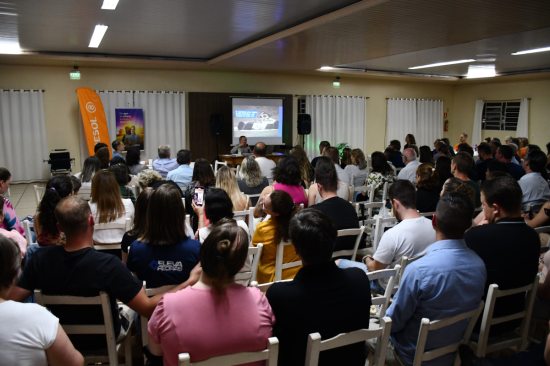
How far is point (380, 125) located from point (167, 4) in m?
9.91

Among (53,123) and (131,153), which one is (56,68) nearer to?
(53,123)

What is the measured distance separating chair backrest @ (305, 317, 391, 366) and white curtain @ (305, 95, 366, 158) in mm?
10373

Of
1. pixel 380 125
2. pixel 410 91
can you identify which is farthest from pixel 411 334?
pixel 410 91

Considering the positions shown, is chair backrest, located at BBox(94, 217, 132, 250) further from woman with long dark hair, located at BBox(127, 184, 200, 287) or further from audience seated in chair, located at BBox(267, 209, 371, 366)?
audience seated in chair, located at BBox(267, 209, 371, 366)

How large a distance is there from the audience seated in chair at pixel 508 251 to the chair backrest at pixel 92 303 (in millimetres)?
1959

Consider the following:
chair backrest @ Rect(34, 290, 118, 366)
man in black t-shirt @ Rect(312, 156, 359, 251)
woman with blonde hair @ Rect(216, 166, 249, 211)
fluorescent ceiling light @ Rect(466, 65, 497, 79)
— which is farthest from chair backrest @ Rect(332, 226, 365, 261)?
fluorescent ceiling light @ Rect(466, 65, 497, 79)

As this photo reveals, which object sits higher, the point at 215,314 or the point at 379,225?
the point at 215,314

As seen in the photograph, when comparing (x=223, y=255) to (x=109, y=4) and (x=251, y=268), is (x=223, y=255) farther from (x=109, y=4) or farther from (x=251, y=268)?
(x=109, y=4)

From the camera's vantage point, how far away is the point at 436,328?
76.0 inches

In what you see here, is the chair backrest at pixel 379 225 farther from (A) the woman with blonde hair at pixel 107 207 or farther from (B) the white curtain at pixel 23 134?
(B) the white curtain at pixel 23 134

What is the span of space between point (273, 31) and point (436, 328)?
5.18m

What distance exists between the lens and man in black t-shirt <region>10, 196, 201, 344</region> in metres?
1.97

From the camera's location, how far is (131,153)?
247 inches

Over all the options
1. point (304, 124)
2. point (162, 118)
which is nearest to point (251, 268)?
point (162, 118)
